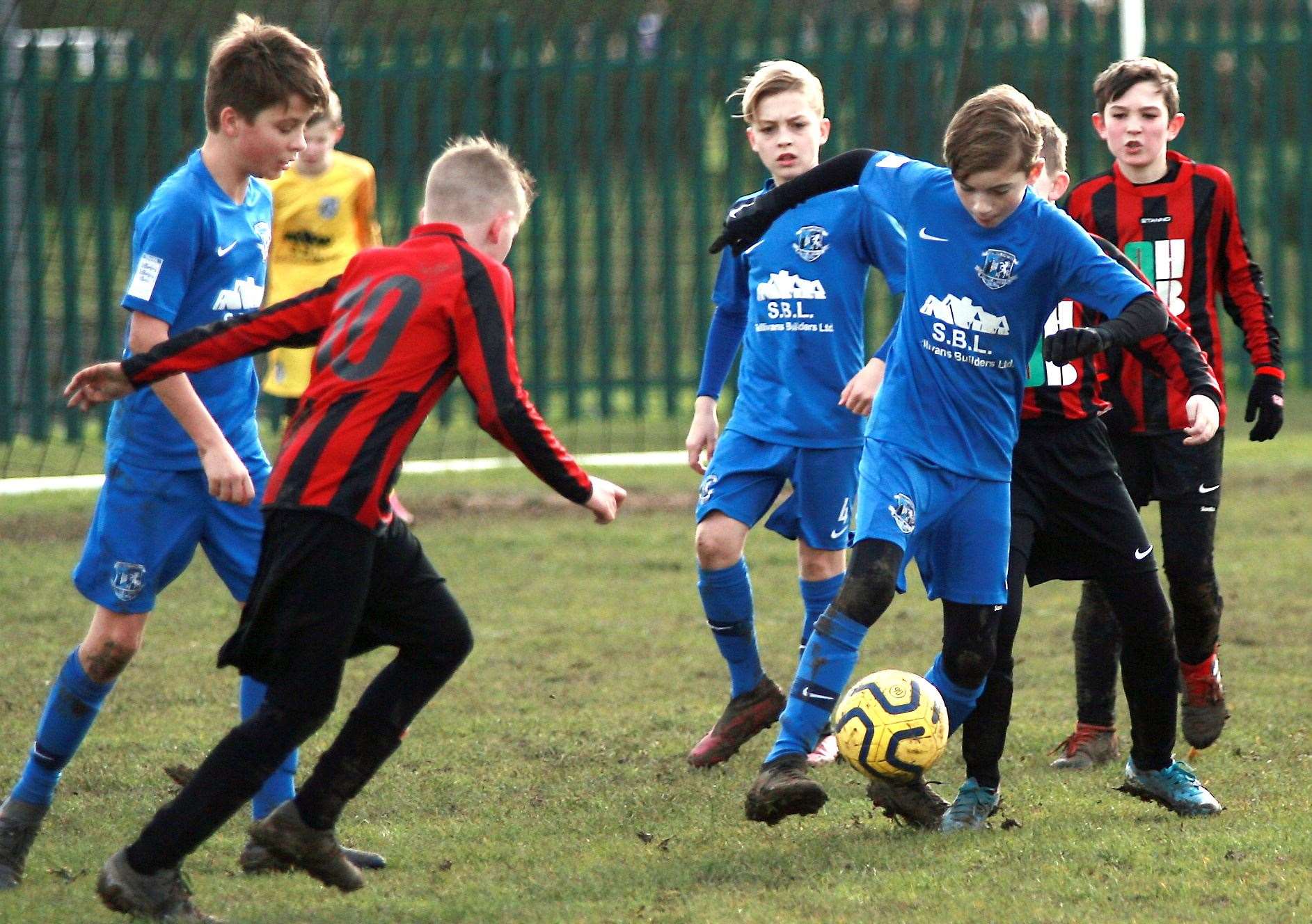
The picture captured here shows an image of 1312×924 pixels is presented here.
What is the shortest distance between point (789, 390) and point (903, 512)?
1195 mm

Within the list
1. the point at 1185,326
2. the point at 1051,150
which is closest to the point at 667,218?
the point at 1185,326

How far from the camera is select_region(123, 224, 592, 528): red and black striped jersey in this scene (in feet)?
12.2

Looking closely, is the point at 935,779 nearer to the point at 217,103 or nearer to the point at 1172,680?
the point at 1172,680

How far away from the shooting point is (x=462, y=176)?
391cm

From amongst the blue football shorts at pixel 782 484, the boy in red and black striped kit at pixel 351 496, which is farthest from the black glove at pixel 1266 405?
the boy in red and black striped kit at pixel 351 496

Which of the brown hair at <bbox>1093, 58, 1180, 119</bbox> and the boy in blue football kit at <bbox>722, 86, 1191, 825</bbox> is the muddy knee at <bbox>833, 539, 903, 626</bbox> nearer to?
the boy in blue football kit at <bbox>722, 86, 1191, 825</bbox>

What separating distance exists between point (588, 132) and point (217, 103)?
881cm

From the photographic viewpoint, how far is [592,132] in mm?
12828

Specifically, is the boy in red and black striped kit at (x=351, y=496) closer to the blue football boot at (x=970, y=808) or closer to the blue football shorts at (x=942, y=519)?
the blue football shorts at (x=942, y=519)

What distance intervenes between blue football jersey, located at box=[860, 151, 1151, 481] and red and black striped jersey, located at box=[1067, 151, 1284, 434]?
1035 millimetres

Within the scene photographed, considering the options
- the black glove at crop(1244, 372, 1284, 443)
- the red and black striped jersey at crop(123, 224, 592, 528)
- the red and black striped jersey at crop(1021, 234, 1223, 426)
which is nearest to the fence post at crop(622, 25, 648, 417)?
the red and black striped jersey at crop(1021, 234, 1223, 426)

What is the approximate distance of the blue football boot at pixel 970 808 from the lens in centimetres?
452

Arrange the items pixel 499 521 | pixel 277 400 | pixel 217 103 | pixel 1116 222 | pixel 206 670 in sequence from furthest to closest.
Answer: pixel 277 400 → pixel 499 521 → pixel 206 670 → pixel 1116 222 → pixel 217 103

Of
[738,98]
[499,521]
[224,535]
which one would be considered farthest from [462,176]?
[738,98]
